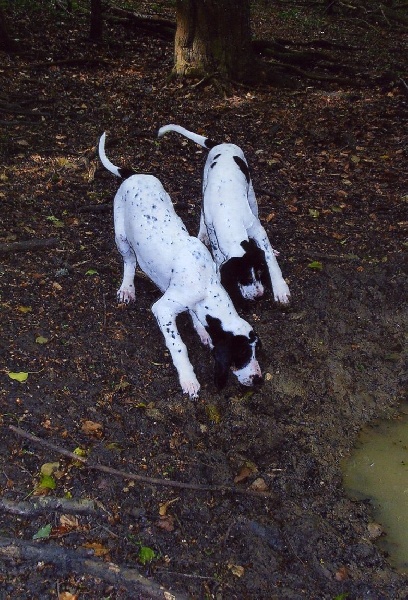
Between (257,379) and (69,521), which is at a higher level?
(257,379)

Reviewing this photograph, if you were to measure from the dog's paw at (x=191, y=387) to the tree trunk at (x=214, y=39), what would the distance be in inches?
262

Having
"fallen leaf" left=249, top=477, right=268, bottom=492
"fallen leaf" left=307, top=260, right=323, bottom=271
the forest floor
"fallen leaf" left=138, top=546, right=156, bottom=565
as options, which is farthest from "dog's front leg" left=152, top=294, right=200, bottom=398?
"fallen leaf" left=307, top=260, right=323, bottom=271

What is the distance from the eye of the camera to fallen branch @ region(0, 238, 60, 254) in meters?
6.60

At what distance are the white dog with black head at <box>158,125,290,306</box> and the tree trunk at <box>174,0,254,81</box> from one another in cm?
387

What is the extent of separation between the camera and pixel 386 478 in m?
5.11

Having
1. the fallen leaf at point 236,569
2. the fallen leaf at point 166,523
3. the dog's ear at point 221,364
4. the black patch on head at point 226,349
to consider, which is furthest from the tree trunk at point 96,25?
the fallen leaf at point 236,569

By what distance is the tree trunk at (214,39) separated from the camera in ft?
33.6

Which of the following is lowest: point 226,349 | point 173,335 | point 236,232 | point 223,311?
point 173,335

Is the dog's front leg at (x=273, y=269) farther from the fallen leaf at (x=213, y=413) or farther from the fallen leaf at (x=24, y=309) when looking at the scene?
the fallen leaf at (x=24, y=309)

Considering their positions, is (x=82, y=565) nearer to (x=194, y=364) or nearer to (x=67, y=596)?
(x=67, y=596)

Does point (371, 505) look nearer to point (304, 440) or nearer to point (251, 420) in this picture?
point (304, 440)

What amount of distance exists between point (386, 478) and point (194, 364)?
5.68 feet

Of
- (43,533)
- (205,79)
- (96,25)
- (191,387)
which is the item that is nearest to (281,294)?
(191,387)

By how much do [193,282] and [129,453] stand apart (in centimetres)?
142
